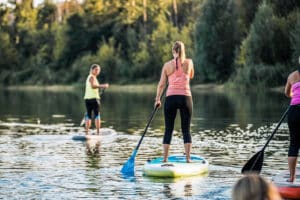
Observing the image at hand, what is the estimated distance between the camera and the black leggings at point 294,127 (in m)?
10.3

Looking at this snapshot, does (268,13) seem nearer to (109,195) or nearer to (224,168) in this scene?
(224,168)

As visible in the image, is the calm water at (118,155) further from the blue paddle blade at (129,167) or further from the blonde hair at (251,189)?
the blonde hair at (251,189)

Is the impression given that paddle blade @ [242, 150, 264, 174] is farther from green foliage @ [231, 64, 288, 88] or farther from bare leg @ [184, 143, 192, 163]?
green foliage @ [231, 64, 288, 88]

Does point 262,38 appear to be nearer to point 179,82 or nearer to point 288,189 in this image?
point 179,82

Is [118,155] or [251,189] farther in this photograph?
[118,155]

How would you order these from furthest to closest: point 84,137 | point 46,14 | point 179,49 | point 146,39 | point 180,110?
point 46,14 < point 146,39 < point 84,137 < point 180,110 < point 179,49

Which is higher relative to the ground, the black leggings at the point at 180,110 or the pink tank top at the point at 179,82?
the pink tank top at the point at 179,82

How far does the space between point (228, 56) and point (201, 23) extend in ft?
10.4

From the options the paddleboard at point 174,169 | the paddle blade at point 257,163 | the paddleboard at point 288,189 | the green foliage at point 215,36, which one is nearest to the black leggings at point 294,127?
the paddleboard at point 288,189

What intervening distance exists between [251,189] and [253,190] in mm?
14

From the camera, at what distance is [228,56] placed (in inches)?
2244

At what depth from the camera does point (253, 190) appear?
4457 millimetres

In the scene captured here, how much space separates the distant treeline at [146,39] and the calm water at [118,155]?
19829 mm

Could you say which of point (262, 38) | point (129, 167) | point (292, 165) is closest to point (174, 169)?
point (129, 167)
